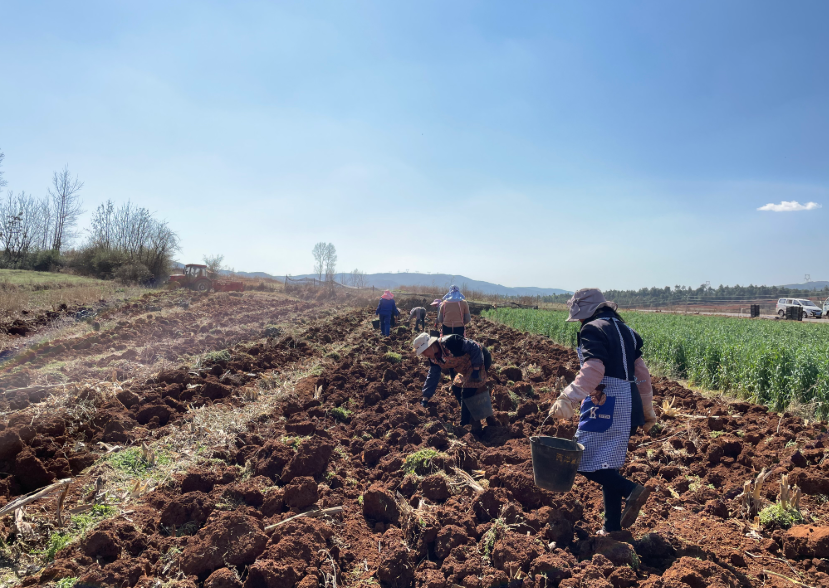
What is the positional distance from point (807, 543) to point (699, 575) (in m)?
1.04

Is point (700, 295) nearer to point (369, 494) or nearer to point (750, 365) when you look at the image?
point (750, 365)

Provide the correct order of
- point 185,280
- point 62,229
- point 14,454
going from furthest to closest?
point 62,229
point 185,280
point 14,454

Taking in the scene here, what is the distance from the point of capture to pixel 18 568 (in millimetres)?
2908

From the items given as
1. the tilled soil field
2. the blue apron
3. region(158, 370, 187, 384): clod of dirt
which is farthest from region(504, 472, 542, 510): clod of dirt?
region(158, 370, 187, 384): clod of dirt

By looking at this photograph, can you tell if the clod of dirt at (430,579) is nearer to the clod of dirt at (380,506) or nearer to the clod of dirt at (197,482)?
the clod of dirt at (380,506)

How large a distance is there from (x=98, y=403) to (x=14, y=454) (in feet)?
5.26

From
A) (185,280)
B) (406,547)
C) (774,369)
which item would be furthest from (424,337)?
(185,280)

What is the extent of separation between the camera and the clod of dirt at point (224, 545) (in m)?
2.87

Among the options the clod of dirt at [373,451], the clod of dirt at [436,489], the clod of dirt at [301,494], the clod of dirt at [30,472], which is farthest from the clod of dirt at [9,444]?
the clod of dirt at [436,489]

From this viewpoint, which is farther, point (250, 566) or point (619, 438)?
point (619, 438)

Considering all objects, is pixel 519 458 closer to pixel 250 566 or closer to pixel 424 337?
pixel 424 337

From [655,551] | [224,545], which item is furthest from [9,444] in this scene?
[655,551]

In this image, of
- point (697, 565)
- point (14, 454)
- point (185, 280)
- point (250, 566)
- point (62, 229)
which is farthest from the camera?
point (62, 229)

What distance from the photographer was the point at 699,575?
8.07 ft
